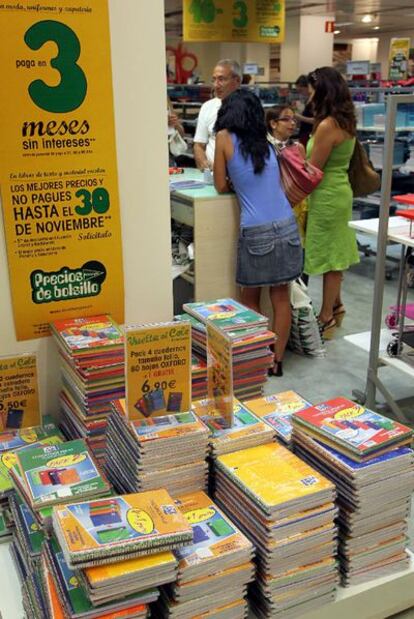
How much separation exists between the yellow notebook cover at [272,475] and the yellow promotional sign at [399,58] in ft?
31.6

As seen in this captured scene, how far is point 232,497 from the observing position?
1667 mm

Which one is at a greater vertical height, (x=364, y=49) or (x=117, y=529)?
(x=364, y=49)

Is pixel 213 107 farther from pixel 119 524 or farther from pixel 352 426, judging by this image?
pixel 119 524

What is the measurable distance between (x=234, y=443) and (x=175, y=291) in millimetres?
2720

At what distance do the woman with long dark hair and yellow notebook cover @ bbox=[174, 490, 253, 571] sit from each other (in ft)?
6.89

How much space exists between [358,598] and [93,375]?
989 millimetres

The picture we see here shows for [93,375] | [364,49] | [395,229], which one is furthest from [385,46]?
[93,375]

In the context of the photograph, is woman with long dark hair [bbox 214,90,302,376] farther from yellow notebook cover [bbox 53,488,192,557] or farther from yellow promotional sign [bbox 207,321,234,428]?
yellow notebook cover [bbox 53,488,192,557]

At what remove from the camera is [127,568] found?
132cm

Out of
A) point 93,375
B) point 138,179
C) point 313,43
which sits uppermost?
point 313,43

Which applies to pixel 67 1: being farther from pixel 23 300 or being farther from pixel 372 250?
pixel 372 250

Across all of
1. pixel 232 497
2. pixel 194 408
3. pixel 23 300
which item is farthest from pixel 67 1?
pixel 232 497

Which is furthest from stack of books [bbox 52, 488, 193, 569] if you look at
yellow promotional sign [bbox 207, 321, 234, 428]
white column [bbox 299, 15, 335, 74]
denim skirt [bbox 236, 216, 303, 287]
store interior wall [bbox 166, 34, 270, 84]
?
store interior wall [bbox 166, 34, 270, 84]

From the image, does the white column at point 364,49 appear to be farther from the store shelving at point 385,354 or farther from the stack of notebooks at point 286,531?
the stack of notebooks at point 286,531
